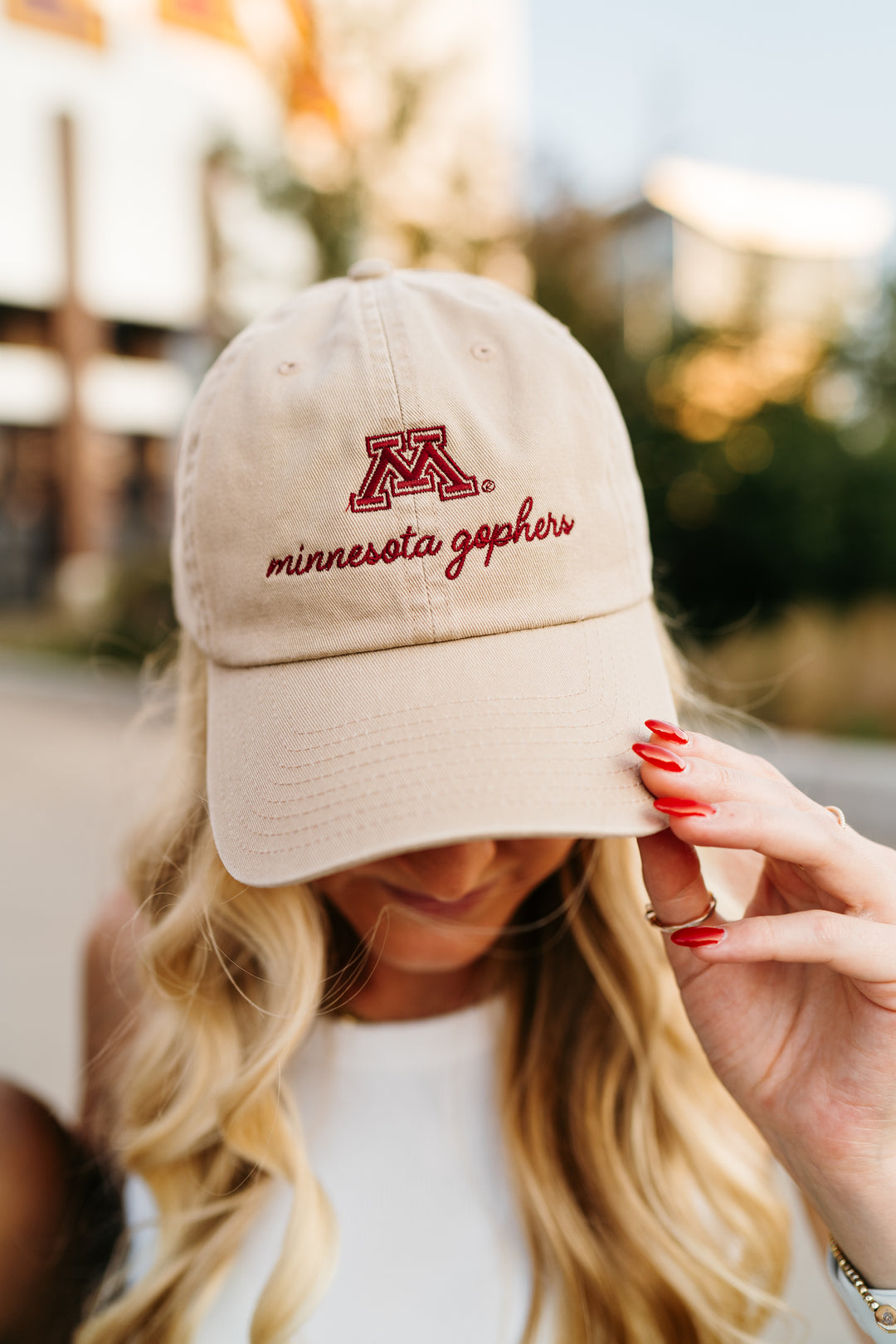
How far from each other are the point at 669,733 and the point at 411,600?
0.30 meters

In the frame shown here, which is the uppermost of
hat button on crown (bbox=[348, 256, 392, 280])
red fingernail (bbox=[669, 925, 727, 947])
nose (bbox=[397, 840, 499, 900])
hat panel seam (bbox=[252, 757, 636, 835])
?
hat button on crown (bbox=[348, 256, 392, 280])

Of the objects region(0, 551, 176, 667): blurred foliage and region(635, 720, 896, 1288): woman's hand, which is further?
region(0, 551, 176, 667): blurred foliage

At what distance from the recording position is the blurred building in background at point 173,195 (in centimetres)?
924

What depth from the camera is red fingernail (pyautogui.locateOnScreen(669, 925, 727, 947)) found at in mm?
1049

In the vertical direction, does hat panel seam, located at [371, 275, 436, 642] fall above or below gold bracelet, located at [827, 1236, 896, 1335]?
above

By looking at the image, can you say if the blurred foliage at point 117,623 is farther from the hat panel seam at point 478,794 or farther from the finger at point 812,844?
the finger at point 812,844

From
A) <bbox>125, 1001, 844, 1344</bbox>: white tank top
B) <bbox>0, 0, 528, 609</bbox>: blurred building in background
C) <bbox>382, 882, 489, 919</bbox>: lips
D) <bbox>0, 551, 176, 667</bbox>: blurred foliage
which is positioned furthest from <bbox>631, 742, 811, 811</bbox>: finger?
Answer: <bbox>0, 551, 176, 667</bbox>: blurred foliage

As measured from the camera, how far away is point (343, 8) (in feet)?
29.8

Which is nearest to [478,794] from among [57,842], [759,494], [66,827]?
[57,842]

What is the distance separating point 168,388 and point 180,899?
22.4m

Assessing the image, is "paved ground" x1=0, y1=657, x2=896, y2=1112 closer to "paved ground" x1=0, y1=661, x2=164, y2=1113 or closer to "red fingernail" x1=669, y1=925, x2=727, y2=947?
"paved ground" x1=0, y1=661, x2=164, y2=1113

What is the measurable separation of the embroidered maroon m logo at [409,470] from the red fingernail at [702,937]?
530 mm

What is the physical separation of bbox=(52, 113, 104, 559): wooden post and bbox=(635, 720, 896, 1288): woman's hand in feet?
67.9

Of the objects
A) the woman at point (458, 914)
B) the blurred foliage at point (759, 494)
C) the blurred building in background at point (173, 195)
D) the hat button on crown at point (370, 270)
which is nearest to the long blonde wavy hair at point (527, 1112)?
the woman at point (458, 914)
